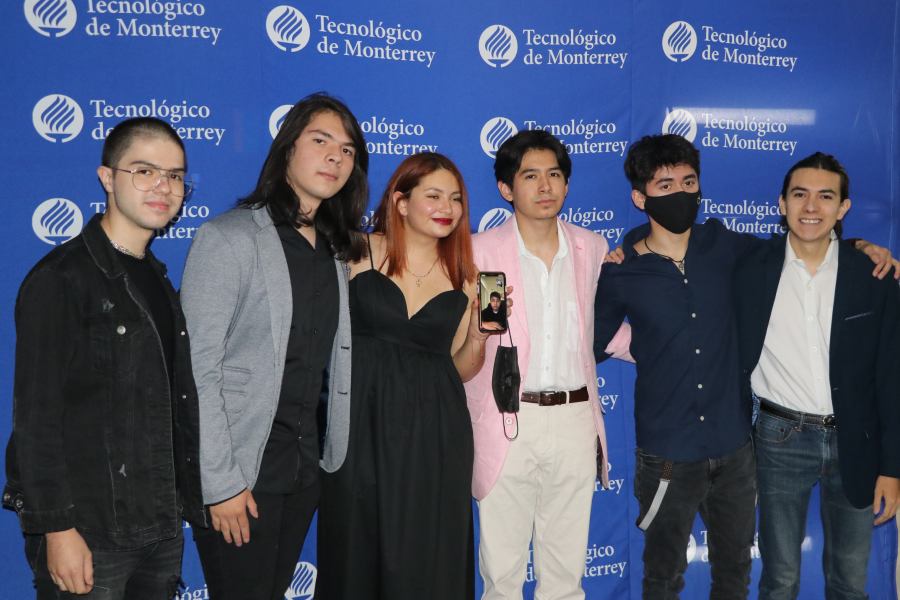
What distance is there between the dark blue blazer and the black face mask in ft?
1.32

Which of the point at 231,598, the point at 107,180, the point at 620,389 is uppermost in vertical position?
the point at 107,180

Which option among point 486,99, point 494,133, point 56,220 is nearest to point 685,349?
point 494,133

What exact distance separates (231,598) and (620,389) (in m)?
2.16

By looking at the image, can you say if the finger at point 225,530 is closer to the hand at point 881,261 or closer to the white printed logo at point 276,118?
the white printed logo at point 276,118

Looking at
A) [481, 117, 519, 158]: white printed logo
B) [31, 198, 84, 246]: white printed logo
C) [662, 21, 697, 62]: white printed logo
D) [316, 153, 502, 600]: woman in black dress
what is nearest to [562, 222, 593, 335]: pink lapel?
[316, 153, 502, 600]: woman in black dress

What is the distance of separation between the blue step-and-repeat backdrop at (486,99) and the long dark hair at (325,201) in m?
0.72

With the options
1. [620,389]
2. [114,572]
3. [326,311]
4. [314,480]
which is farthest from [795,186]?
[114,572]

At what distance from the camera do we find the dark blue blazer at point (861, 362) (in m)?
2.76

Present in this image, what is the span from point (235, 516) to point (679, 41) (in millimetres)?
3088

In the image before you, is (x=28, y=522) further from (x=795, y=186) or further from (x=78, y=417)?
(x=795, y=186)

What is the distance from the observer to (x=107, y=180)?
2016 millimetres

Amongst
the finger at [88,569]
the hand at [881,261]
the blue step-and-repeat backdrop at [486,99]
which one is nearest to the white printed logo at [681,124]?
the blue step-and-repeat backdrop at [486,99]

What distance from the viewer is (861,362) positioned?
9.14ft

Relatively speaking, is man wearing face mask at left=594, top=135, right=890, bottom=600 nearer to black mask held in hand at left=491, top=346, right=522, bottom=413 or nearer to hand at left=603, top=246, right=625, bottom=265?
→ hand at left=603, top=246, right=625, bottom=265
